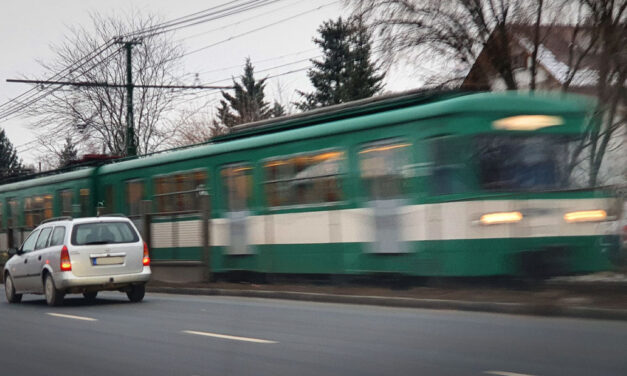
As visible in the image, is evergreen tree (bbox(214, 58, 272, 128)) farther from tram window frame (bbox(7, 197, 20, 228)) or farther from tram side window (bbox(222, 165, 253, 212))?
tram side window (bbox(222, 165, 253, 212))

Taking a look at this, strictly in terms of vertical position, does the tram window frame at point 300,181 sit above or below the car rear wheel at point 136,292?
above

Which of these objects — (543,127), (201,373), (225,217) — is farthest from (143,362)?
(225,217)

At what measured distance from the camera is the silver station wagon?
1803 cm

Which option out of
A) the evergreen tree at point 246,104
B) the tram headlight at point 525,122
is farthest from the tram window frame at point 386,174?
the evergreen tree at point 246,104

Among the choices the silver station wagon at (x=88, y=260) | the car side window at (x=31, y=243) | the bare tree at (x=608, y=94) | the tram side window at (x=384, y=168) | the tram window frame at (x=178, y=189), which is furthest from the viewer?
the tram window frame at (x=178, y=189)

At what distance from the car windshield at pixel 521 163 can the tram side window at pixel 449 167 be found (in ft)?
0.80

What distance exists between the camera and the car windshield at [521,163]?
16406mm

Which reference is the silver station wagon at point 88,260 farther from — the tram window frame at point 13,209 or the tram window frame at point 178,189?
the tram window frame at point 13,209

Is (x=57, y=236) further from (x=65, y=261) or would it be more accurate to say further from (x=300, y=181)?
(x=300, y=181)

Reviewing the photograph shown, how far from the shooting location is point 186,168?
79.7 feet

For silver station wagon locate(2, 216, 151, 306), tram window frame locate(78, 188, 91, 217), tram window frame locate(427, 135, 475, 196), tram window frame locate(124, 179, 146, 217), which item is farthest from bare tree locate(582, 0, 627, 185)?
tram window frame locate(78, 188, 91, 217)

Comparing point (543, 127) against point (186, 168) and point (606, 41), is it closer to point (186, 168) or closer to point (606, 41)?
point (606, 41)

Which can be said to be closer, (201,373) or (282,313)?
(201,373)

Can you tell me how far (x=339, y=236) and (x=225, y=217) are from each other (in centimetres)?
435
